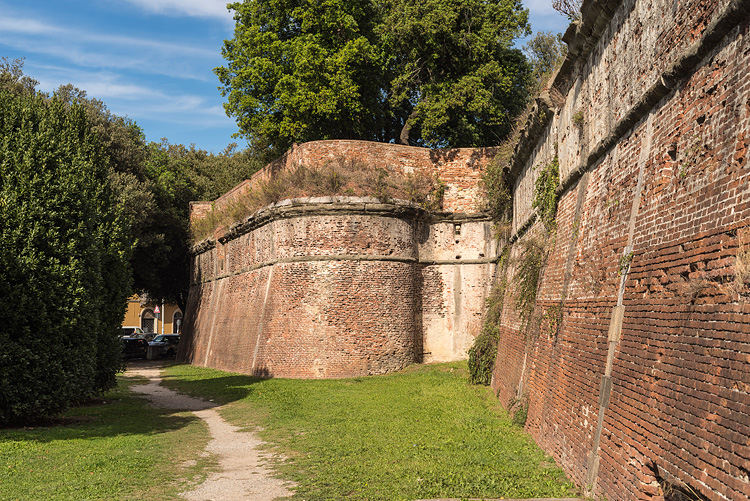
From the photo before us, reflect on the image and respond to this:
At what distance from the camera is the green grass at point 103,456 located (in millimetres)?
7528

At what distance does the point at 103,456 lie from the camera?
9.39 m

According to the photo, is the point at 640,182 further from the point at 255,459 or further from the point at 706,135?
the point at 255,459

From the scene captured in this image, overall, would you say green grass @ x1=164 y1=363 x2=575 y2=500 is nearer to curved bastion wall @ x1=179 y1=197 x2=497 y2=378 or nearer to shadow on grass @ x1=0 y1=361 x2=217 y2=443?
shadow on grass @ x1=0 y1=361 x2=217 y2=443

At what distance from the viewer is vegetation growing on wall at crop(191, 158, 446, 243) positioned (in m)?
21.0

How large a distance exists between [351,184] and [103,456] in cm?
1326

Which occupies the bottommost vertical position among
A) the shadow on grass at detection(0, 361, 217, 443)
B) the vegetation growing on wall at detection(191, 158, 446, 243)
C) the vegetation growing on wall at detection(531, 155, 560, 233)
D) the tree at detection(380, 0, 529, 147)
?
the shadow on grass at detection(0, 361, 217, 443)

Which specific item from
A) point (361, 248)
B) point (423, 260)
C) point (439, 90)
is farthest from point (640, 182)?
point (439, 90)

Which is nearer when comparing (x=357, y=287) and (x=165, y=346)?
(x=357, y=287)

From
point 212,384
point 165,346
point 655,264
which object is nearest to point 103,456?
point 655,264

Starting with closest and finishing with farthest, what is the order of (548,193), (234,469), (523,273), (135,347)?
(234,469) → (548,193) → (523,273) → (135,347)

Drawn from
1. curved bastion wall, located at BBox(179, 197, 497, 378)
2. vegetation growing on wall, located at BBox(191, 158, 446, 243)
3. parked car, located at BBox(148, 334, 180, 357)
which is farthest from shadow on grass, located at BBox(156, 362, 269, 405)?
parked car, located at BBox(148, 334, 180, 357)

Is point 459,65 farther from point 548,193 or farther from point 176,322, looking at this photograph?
point 176,322

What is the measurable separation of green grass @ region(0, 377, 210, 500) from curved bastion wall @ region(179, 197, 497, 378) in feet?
21.5

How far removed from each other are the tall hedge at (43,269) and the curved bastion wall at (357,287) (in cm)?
782
